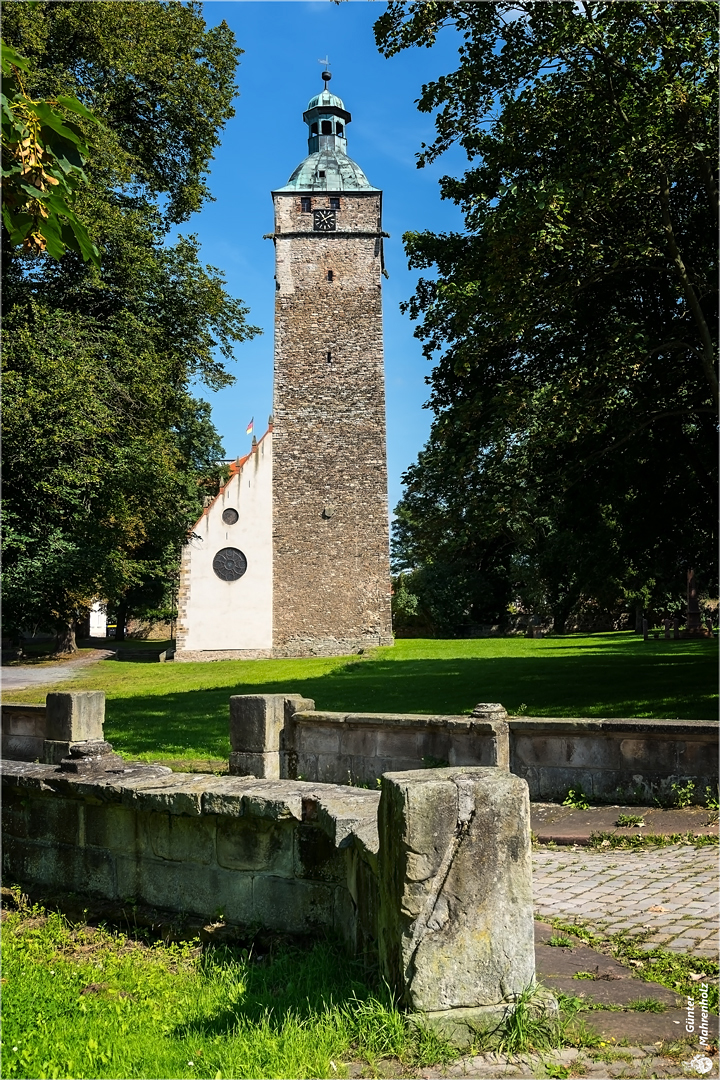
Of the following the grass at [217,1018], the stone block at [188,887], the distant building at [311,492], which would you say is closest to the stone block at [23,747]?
the stone block at [188,887]

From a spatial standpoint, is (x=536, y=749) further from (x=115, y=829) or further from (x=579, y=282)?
(x=579, y=282)

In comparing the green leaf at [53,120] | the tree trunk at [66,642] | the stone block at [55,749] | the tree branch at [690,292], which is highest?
the tree branch at [690,292]

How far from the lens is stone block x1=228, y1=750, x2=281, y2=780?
9438mm

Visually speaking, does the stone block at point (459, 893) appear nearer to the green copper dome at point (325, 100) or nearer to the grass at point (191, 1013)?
the grass at point (191, 1013)

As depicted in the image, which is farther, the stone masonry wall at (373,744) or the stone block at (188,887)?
the stone masonry wall at (373,744)

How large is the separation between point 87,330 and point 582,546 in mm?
10264

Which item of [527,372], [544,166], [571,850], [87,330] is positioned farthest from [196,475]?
[571,850]

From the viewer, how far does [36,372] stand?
566 inches

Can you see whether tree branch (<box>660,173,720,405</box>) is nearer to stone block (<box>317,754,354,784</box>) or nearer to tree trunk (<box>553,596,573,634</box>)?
stone block (<box>317,754,354,784</box>)

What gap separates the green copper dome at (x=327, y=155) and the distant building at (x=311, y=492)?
922 mm

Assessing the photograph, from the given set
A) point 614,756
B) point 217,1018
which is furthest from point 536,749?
point 217,1018

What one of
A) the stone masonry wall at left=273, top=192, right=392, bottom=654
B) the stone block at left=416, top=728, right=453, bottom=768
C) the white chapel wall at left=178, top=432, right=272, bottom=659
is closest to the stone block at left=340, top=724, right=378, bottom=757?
the stone block at left=416, top=728, right=453, bottom=768

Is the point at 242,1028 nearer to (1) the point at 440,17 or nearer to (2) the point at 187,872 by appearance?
(2) the point at 187,872

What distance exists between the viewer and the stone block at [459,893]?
3137 millimetres
